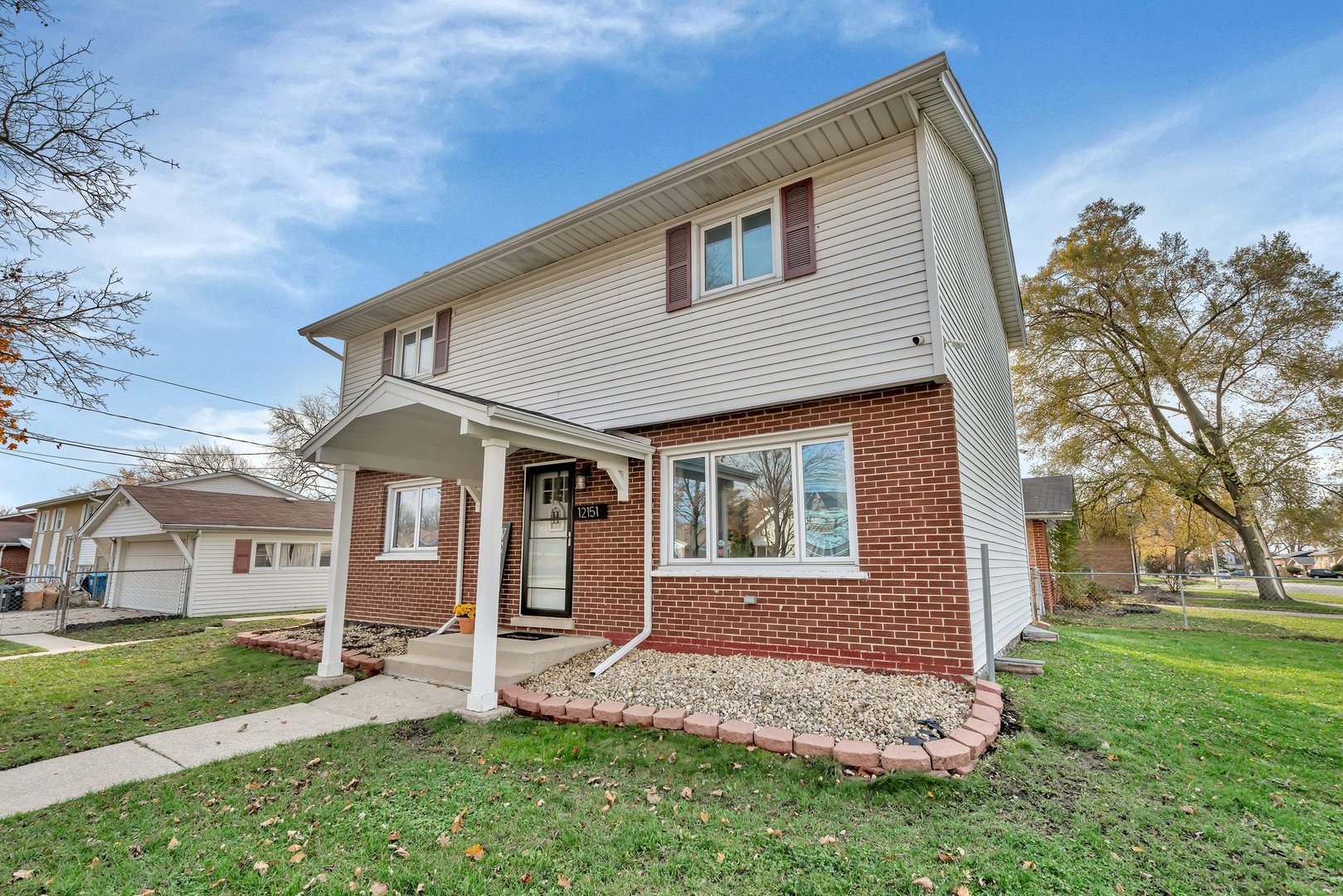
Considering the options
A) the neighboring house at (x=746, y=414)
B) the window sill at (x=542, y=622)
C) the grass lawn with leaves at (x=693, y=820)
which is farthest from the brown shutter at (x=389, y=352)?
the grass lawn with leaves at (x=693, y=820)

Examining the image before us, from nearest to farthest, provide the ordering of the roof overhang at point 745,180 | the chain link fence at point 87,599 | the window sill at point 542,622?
the roof overhang at point 745,180, the window sill at point 542,622, the chain link fence at point 87,599

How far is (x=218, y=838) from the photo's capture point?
125 inches

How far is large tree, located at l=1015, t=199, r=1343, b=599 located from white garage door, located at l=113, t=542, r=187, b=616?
2974 centimetres

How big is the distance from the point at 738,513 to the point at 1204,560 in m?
79.3

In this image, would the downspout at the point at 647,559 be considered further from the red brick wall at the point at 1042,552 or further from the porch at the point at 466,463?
the red brick wall at the point at 1042,552

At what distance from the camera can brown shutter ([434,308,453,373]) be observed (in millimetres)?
10180

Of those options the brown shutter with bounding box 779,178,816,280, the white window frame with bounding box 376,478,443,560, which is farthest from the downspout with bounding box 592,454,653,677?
the white window frame with bounding box 376,478,443,560

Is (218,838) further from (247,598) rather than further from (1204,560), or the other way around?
(1204,560)

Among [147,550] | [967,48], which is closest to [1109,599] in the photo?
[967,48]

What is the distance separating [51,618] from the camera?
16.3m

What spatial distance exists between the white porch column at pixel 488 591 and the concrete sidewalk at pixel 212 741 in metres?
0.41

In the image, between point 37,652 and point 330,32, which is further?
point 37,652

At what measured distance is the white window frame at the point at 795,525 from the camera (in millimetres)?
6066

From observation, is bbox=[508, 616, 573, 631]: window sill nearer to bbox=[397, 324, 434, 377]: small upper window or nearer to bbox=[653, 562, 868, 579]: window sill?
bbox=[653, 562, 868, 579]: window sill
